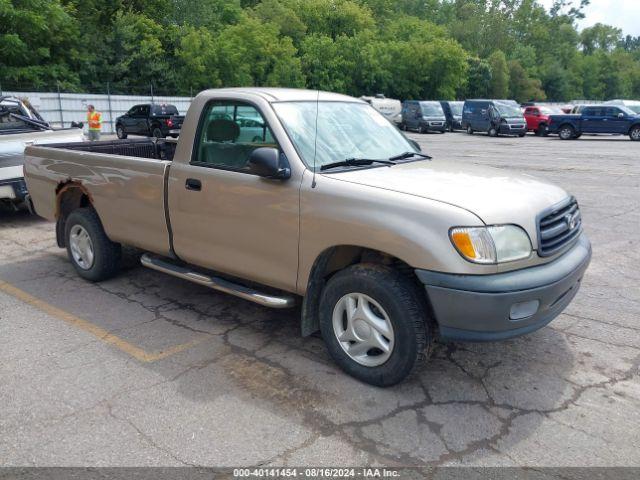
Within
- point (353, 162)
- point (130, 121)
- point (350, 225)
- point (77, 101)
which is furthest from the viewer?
point (77, 101)

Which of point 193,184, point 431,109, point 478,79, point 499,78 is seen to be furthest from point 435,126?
point 499,78

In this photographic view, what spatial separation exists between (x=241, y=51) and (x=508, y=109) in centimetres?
1874

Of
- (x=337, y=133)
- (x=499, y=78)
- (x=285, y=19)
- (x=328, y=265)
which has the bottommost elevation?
(x=328, y=265)

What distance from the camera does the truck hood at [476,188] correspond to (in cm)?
336

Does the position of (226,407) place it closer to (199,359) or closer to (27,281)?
(199,359)

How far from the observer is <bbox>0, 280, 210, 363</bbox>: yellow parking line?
4.18 meters

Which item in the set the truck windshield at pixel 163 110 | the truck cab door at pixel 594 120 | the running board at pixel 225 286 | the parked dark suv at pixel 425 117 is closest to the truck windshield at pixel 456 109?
the parked dark suv at pixel 425 117

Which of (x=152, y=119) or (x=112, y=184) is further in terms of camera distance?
(x=152, y=119)

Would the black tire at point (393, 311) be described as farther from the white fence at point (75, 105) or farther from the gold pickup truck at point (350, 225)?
the white fence at point (75, 105)

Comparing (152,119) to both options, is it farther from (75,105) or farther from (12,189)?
(12,189)

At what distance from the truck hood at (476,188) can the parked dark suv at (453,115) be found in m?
33.6

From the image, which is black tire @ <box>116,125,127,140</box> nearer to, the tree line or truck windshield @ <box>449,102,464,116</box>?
the tree line

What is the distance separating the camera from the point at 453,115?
3638cm

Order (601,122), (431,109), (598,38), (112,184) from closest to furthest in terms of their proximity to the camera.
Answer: (112,184), (601,122), (431,109), (598,38)
